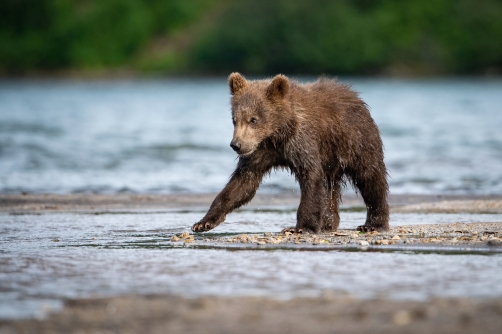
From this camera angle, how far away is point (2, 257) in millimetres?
7281

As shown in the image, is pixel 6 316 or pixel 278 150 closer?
pixel 6 316

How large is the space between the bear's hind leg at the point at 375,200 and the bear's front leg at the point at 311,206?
743 millimetres

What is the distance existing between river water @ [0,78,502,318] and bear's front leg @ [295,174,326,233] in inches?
30.4

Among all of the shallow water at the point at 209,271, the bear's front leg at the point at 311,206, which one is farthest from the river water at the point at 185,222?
the bear's front leg at the point at 311,206

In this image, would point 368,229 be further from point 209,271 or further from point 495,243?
point 209,271

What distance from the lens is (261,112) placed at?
28.2ft

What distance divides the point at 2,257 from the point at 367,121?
3.92 metres

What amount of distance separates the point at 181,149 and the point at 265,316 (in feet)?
58.8

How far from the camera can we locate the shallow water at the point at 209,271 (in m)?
5.74

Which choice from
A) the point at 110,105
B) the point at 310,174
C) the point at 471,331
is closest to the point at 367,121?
the point at 310,174

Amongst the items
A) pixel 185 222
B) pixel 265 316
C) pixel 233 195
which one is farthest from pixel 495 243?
pixel 185 222

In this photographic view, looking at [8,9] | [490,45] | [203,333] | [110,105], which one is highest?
[8,9]

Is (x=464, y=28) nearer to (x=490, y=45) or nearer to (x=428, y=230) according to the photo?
(x=490, y=45)

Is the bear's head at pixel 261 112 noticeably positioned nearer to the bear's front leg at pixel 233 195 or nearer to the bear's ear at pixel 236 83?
the bear's ear at pixel 236 83
